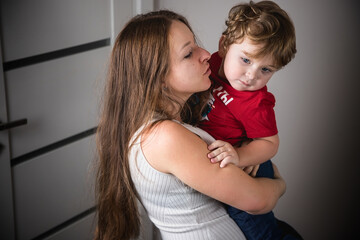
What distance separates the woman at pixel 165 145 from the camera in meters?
1.22

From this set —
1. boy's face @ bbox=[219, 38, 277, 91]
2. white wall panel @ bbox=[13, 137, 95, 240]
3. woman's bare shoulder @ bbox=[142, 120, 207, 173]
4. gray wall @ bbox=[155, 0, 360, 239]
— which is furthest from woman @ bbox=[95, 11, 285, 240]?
gray wall @ bbox=[155, 0, 360, 239]

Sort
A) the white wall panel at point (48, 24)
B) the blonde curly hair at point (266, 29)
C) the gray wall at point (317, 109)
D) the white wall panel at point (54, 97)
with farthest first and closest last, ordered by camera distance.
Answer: the gray wall at point (317, 109), the white wall panel at point (54, 97), the white wall panel at point (48, 24), the blonde curly hair at point (266, 29)

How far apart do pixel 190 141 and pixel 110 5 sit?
1.13 metres

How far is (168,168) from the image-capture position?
1.22 metres

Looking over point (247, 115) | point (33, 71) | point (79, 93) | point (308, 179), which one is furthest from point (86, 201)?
point (308, 179)

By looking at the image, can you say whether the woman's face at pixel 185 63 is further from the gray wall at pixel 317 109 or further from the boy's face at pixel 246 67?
the gray wall at pixel 317 109

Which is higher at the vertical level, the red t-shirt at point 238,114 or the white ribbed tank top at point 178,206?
the red t-shirt at point 238,114

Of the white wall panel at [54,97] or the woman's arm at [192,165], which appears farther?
the white wall panel at [54,97]

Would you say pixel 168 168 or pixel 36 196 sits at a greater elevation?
pixel 168 168

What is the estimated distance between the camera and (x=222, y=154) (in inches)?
49.1

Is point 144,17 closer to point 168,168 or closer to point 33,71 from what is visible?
point 168,168

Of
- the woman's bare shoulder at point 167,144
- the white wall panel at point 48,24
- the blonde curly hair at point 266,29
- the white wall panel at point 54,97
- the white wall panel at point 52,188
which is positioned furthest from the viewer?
the white wall panel at point 52,188

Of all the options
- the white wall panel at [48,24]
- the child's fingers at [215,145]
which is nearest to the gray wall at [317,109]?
the white wall panel at [48,24]

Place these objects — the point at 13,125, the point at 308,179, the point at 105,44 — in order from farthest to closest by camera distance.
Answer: the point at 308,179 → the point at 105,44 → the point at 13,125
